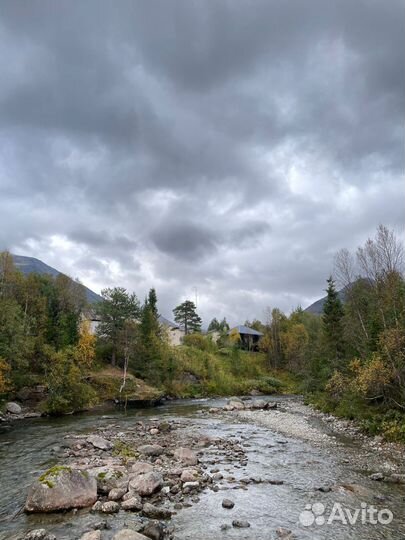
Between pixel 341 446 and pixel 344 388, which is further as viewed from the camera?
pixel 344 388

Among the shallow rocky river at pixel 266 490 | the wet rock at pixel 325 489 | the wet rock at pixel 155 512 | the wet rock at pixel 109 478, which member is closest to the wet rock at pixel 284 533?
the shallow rocky river at pixel 266 490

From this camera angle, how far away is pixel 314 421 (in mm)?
35406

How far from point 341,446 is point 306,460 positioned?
470cm

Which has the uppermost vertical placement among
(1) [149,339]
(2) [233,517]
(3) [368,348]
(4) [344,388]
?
(1) [149,339]

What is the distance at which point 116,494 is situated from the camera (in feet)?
46.2

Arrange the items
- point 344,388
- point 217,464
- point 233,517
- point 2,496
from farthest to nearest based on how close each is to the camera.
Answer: point 344,388 → point 217,464 → point 2,496 → point 233,517

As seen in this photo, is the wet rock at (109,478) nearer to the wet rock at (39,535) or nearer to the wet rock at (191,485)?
the wet rock at (191,485)

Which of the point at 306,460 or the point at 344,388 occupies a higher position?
the point at 344,388

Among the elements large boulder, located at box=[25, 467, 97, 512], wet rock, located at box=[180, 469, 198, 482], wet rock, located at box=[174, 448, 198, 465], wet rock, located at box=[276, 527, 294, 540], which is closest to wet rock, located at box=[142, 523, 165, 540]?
large boulder, located at box=[25, 467, 97, 512]

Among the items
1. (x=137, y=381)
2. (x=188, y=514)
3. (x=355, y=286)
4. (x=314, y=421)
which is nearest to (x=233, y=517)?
(x=188, y=514)

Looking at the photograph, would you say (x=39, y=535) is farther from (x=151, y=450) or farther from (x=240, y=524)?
(x=151, y=450)

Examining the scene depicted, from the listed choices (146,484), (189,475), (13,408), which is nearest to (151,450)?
(189,475)

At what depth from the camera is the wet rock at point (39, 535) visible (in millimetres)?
10961

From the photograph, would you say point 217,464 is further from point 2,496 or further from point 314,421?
point 314,421
